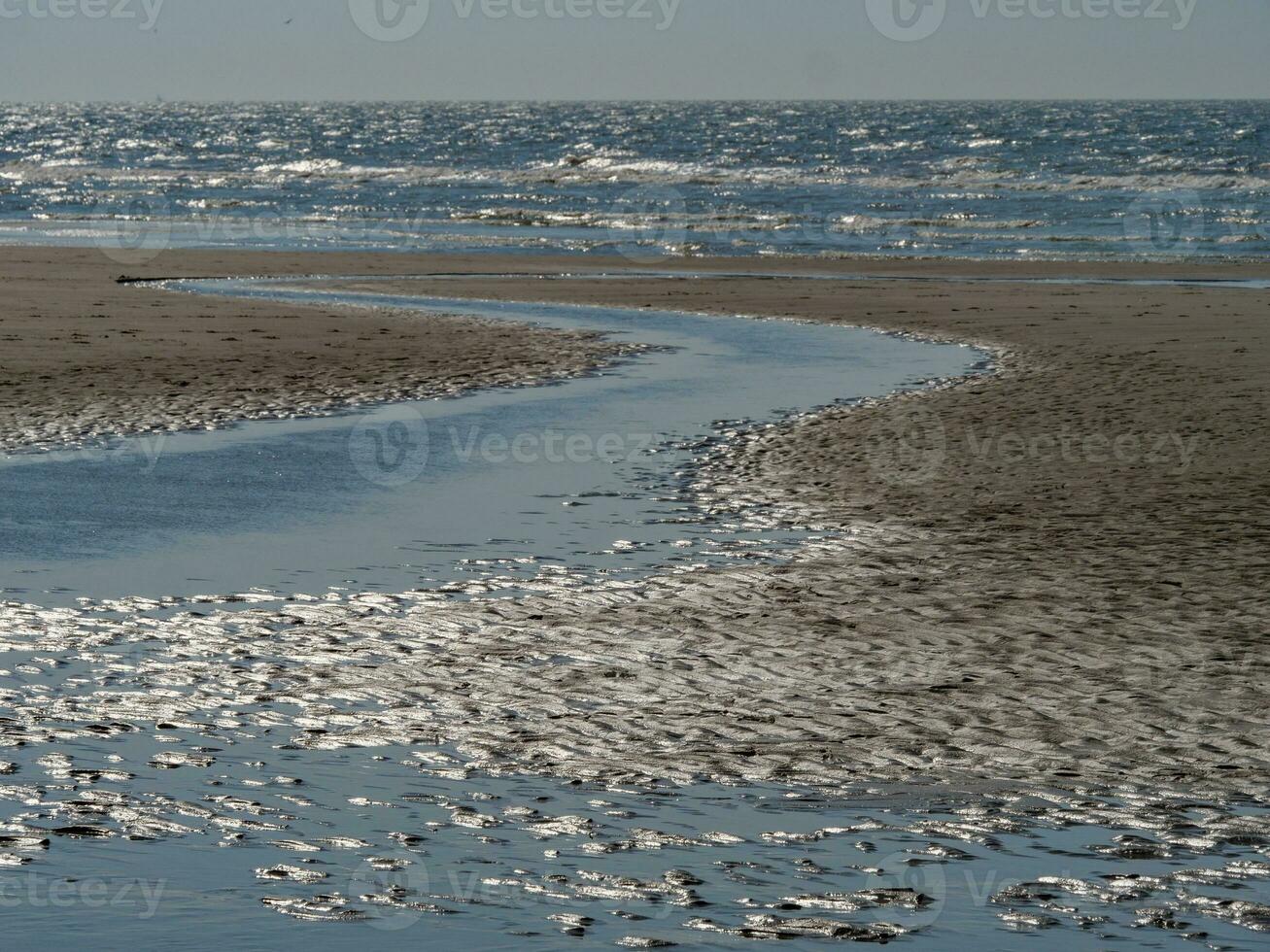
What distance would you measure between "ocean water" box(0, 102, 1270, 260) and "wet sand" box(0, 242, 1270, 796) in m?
26.6

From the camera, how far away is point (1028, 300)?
29.9 m

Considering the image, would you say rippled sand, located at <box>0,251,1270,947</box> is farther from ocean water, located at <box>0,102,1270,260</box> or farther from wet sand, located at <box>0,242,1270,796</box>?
ocean water, located at <box>0,102,1270,260</box>

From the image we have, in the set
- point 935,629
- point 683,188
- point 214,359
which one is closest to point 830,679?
point 935,629

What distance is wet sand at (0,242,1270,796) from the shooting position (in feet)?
23.9

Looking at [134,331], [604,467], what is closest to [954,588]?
[604,467]

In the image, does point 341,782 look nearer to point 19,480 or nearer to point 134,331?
point 19,480

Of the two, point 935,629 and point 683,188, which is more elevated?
point 683,188

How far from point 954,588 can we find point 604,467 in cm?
462

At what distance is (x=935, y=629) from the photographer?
30.8ft

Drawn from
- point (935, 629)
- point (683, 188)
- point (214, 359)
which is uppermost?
point (683, 188)

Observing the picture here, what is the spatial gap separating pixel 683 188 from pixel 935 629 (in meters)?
65.5

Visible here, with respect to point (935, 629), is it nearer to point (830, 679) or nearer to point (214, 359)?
point (830, 679)

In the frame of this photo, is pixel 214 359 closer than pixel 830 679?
No

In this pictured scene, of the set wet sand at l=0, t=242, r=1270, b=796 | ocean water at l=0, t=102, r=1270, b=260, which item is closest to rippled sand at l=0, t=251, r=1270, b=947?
wet sand at l=0, t=242, r=1270, b=796
